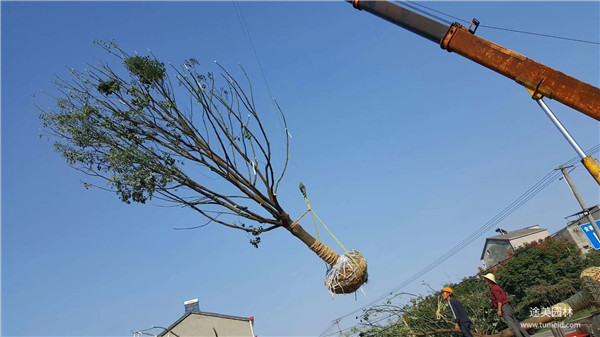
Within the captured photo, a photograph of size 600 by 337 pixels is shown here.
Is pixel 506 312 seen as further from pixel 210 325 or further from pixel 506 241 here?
pixel 506 241

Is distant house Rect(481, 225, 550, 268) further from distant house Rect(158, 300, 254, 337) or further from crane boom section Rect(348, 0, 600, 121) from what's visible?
crane boom section Rect(348, 0, 600, 121)

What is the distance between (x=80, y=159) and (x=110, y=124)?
0.85 meters

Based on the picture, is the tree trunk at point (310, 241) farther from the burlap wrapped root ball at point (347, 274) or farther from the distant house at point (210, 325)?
the distant house at point (210, 325)

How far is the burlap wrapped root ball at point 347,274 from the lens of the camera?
6121mm

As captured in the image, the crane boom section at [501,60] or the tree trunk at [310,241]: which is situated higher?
the crane boom section at [501,60]

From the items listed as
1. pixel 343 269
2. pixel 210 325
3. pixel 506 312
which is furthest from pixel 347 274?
pixel 210 325

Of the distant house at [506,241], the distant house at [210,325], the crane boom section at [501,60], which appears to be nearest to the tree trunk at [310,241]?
the crane boom section at [501,60]

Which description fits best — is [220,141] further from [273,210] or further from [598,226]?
[598,226]

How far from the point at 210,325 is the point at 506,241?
43897mm

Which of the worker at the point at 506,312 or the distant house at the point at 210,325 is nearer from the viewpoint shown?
the worker at the point at 506,312

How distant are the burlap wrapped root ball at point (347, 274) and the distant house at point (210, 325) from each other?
59.1 ft

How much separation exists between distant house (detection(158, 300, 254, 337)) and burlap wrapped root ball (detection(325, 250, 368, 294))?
18.0 meters

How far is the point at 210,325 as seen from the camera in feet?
76.1

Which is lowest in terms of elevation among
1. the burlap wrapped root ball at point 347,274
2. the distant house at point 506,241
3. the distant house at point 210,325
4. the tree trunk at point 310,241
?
the burlap wrapped root ball at point 347,274
